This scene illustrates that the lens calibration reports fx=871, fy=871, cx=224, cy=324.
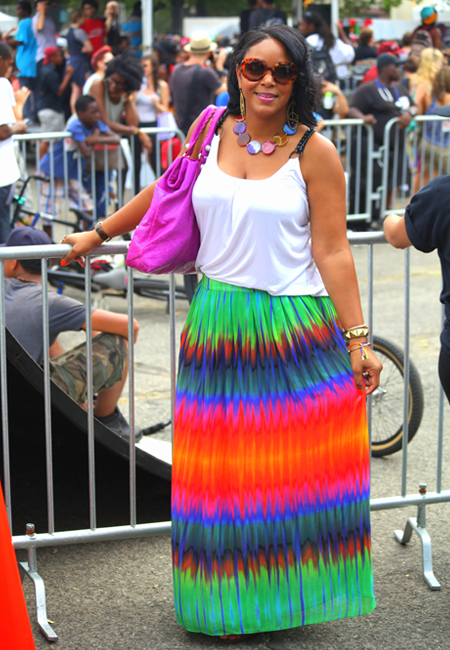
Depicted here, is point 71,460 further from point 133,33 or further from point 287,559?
point 133,33

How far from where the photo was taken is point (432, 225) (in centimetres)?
279

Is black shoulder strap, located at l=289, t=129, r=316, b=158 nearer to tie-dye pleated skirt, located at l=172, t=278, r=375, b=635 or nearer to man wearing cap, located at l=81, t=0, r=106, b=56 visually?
tie-dye pleated skirt, located at l=172, t=278, r=375, b=635

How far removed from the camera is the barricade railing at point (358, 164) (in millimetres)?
10250

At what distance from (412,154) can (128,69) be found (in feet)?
12.3

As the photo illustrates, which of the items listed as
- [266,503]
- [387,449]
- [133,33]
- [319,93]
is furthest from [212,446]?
[133,33]

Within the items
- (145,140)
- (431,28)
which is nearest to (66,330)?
(145,140)

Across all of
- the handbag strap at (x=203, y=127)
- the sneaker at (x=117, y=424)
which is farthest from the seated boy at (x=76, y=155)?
the handbag strap at (x=203, y=127)

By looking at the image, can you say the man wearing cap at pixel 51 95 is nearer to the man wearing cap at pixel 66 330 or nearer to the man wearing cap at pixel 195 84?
the man wearing cap at pixel 195 84

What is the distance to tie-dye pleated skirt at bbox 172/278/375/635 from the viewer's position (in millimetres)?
2758

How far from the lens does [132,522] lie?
11.1ft

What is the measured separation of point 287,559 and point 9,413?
3.97ft

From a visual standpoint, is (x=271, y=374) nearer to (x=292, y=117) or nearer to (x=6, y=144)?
(x=292, y=117)

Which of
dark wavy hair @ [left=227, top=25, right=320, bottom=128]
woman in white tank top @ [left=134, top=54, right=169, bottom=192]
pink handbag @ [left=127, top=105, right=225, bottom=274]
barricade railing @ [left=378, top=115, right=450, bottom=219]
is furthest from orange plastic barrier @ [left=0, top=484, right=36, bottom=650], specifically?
barricade railing @ [left=378, top=115, right=450, bottom=219]

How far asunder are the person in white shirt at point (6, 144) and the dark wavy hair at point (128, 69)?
1.90 m
